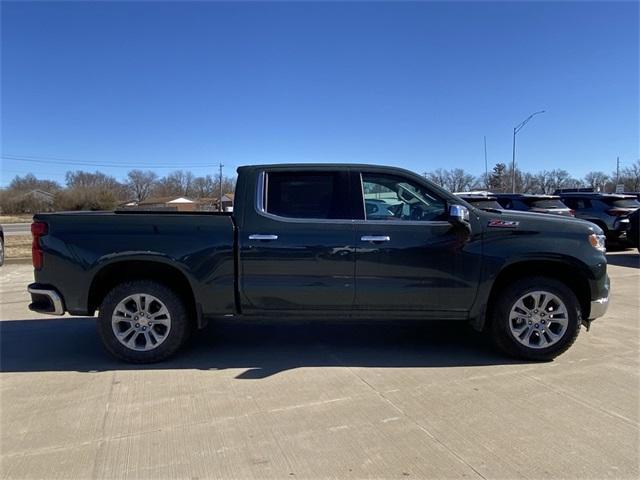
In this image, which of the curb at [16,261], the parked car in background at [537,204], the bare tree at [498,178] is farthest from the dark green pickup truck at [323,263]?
the bare tree at [498,178]

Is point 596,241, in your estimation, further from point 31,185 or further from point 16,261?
point 31,185

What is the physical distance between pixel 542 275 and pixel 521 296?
0.35 m

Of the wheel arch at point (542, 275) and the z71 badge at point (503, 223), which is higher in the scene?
the z71 badge at point (503, 223)

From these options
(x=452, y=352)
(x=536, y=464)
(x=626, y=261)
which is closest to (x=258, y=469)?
(x=536, y=464)

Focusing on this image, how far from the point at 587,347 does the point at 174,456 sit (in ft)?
14.4

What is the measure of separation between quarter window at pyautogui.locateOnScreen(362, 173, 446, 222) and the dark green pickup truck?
0.04ft

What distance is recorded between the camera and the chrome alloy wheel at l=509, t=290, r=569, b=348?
16.1 feet

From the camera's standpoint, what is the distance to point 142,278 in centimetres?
500

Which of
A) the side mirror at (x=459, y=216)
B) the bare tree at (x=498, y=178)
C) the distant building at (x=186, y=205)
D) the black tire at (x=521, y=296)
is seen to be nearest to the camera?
the side mirror at (x=459, y=216)

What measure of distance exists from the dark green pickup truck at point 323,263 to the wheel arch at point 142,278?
0.02 meters

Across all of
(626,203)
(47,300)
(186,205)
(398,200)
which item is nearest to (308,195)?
(398,200)

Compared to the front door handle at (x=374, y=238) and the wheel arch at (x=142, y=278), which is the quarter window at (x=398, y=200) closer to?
the front door handle at (x=374, y=238)

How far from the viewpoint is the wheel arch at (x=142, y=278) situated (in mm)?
4910

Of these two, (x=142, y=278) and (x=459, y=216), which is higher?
(x=459, y=216)
